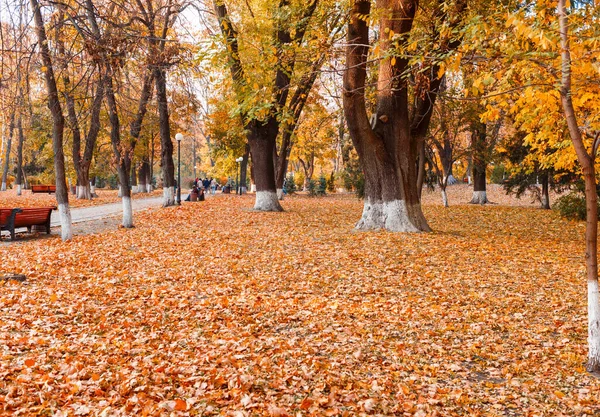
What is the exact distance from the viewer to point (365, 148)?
489 inches

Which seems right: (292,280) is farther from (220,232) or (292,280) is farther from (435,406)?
(220,232)

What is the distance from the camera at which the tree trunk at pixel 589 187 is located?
4.19 meters

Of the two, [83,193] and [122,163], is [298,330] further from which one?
[83,193]

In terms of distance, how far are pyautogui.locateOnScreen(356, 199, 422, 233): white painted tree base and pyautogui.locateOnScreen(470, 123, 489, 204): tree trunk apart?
1040cm

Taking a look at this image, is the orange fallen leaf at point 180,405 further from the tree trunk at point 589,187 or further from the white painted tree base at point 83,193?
the white painted tree base at point 83,193

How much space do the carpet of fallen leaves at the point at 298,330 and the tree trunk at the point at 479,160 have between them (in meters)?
11.0

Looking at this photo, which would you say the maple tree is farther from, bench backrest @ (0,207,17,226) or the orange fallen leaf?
the orange fallen leaf

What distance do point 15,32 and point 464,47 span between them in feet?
22.3

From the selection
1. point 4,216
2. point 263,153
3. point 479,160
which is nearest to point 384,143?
point 263,153

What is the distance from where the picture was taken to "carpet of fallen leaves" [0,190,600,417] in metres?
3.91

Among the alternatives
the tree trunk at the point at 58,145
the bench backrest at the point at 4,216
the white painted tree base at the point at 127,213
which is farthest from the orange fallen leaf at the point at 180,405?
the white painted tree base at the point at 127,213

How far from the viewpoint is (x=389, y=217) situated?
12.4 metres

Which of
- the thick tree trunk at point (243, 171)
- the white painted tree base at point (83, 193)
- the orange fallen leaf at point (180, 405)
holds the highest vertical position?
the thick tree trunk at point (243, 171)

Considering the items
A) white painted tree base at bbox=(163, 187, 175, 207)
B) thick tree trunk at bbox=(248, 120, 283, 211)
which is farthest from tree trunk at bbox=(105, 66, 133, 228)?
white painted tree base at bbox=(163, 187, 175, 207)
